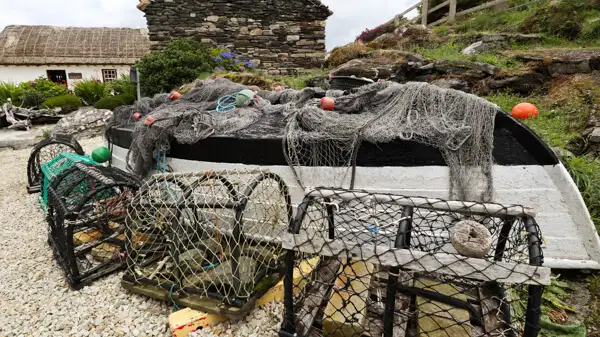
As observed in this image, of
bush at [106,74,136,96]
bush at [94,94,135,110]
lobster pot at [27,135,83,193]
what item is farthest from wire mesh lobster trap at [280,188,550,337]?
bush at [106,74,136,96]

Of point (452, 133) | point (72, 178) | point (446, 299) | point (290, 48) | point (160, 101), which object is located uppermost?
point (290, 48)

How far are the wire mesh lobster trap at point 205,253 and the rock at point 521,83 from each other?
5.57 m

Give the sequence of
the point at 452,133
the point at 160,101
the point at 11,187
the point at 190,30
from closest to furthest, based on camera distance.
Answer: the point at 452,133 → the point at 160,101 → the point at 11,187 → the point at 190,30

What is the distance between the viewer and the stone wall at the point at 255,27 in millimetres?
11625

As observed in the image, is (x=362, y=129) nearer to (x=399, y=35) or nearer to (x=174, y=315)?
(x=174, y=315)

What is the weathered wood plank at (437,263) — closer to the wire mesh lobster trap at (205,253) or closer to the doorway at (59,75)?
the wire mesh lobster trap at (205,253)

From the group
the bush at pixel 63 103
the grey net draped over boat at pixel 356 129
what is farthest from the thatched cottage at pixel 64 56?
the grey net draped over boat at pixel 356 129

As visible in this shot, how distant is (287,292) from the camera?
6.45ft

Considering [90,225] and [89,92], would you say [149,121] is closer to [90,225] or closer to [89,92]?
[90,225]

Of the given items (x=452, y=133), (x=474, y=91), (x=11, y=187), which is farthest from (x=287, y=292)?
(x=11, y=187)

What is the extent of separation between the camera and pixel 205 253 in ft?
8.80

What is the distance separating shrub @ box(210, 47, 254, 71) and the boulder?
12.9ft

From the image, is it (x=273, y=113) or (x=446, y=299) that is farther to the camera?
(x=273, y=113)

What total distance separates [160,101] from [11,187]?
3.51 metres
